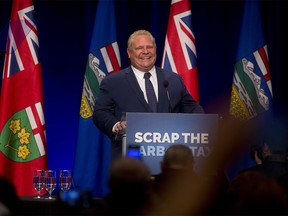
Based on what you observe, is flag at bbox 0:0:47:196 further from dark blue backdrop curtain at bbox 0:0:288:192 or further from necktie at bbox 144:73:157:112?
necktie at bbox 144:73:157:112

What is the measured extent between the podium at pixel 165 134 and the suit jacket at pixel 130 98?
639mm

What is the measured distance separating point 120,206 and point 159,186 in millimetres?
1043

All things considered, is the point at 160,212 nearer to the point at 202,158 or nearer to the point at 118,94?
the point at 202,158

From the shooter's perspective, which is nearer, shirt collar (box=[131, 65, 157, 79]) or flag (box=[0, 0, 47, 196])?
shirt collar (box=[131, 65, 157, 79])

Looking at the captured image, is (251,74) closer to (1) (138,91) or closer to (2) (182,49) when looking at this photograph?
(2) (182,49)

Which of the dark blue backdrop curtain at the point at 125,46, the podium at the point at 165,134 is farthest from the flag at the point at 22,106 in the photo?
the podium at the point at 165,134

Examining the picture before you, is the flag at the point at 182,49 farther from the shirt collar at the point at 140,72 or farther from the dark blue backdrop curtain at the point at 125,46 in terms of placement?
the shirt collar at the point at 140,72

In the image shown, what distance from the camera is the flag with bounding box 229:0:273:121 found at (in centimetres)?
757

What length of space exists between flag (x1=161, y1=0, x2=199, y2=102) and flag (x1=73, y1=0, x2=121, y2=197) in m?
0.59

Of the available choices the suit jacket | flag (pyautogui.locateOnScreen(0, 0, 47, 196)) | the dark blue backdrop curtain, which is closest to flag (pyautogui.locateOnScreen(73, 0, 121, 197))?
flag (pyautogui.locateOnScreen(0, 0, 47, 196))

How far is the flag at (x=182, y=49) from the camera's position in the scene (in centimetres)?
750

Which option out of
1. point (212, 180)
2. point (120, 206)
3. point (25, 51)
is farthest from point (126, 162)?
point (25, 51)

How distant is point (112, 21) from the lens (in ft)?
25.8

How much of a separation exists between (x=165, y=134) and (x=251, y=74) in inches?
117
